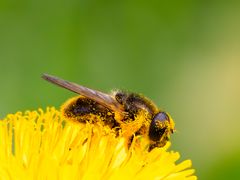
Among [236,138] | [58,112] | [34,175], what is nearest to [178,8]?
[236,138]

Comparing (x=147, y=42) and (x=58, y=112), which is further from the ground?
(x=147, y=42)

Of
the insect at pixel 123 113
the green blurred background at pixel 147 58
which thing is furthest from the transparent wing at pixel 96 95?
the green blurred background at pixel 147 58

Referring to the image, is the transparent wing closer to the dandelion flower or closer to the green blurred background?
the dandelion flower

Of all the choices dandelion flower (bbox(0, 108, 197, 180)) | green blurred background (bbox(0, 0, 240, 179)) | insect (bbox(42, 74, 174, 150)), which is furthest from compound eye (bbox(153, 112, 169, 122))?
green blurred background (bbox(0, 0, 240, 179))

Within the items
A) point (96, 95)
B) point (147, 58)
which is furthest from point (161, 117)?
point (147, 58)

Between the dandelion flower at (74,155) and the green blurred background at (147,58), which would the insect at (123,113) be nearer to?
the dandelion flower at (74,155)

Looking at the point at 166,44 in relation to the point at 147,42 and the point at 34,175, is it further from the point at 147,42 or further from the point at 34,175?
the point at 34,175
